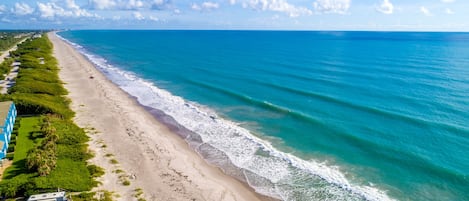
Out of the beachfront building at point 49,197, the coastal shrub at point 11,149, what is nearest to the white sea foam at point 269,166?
the beachfront building at point 49,197

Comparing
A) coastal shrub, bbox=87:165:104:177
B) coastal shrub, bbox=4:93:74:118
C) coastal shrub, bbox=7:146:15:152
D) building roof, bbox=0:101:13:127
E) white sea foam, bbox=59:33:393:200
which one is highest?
building roof, bbox=0:101:13:127

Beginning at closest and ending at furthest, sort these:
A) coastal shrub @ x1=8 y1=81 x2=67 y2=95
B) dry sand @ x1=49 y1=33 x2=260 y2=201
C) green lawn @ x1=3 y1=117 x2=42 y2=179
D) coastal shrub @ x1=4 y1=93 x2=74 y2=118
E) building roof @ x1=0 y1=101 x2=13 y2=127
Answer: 1. dry sand @ x1=49 y1=33 x2=260 y2=201
2. green lawn @ x1=3 y1=117 x2=42 y2=179
3. building roof @ x1=0 y1=101 x2=13 y2=127
4. coastal shrub @ x1=4 y1=93 x2=74 y2=118
5. coastal shrub @ x1=8 y1=81 x2=67 y2=95

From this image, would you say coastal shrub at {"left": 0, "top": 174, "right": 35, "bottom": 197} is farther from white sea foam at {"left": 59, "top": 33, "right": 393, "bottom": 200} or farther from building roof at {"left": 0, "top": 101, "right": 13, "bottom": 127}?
white sea foam at {"left": 59, "top": 33, "right": 393, "bottom": 200}

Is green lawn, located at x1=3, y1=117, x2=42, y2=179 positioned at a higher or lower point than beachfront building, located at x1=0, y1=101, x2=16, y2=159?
lower

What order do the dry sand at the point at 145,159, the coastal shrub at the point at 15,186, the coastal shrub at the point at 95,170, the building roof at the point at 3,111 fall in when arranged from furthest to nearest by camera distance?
1. the building roof at the point at 3,111
2. the coastal shrub at the point at 95,170
3. the dry sand at the point at 145,159
4. the coastal shrub at the point at 15,186

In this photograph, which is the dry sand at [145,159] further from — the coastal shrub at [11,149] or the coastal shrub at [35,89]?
the coastal shrub at [11,149]

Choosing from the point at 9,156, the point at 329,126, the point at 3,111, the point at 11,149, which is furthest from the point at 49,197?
the point at 329,126

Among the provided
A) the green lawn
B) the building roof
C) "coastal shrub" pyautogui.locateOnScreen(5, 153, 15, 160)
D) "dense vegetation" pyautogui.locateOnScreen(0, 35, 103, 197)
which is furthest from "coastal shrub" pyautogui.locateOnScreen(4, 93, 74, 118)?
"coastal shrub" pyautogui.locateOnScreen(5, 153, 15, 160)
